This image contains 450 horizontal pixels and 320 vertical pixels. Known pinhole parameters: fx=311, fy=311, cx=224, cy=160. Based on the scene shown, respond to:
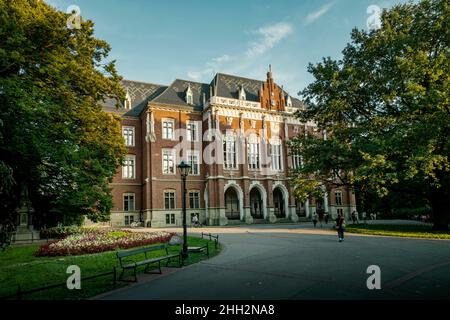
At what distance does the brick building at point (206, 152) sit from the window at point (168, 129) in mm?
117

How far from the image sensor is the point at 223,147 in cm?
3703

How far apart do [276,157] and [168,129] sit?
14.3m

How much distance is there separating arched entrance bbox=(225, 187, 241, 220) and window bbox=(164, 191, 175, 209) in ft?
25.4

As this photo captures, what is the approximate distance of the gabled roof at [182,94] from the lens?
37000 mm

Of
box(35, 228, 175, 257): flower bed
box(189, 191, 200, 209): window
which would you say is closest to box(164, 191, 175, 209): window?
box(189, 191, 200, 209): window

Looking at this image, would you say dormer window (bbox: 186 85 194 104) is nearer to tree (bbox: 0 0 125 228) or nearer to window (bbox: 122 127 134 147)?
window (bbox: 122 127 134 147)

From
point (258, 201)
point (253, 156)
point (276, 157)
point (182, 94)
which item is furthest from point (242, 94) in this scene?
point (258, 201)

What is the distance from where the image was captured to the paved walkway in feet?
22.3

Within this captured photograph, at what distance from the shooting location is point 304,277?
8.29 meters

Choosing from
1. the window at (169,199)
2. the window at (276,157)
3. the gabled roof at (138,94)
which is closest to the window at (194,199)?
the window at (169,199)

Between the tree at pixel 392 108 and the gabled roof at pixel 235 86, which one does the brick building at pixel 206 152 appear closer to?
the gabled roof at pixel 235 86
